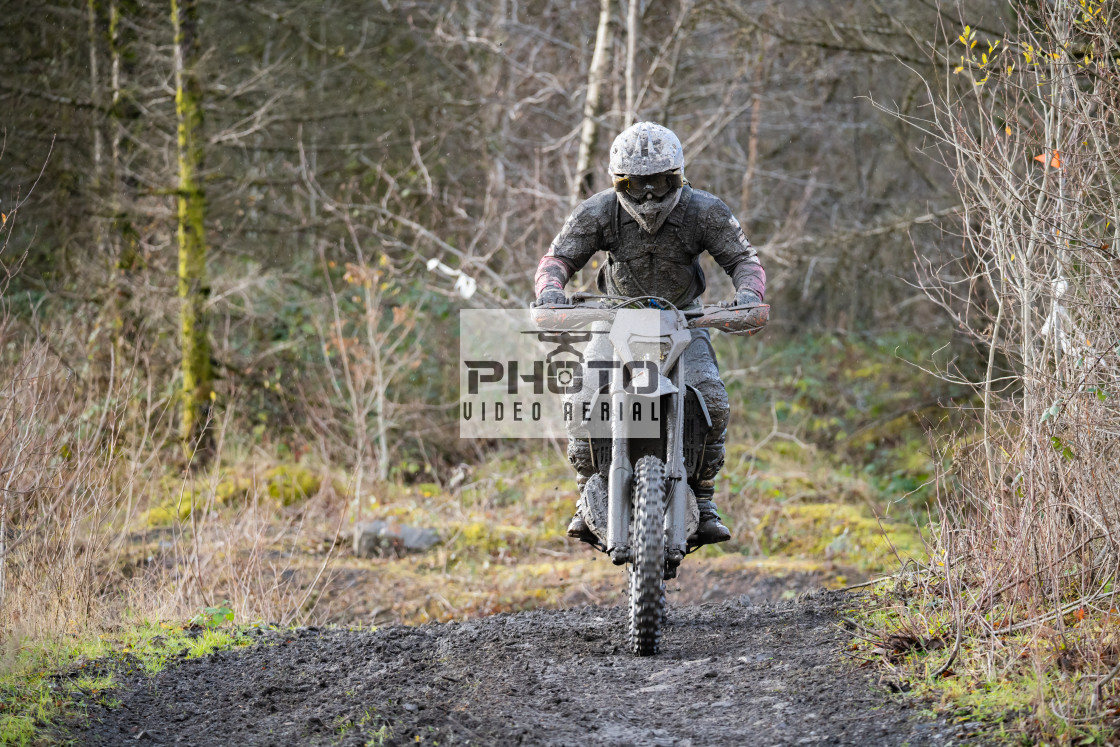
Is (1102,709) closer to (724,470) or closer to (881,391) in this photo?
(724,470)

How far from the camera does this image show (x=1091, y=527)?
4453mm

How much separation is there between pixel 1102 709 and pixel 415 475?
418 inches

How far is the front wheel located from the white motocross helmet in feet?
4.42

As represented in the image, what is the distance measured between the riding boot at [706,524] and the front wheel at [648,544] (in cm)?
61

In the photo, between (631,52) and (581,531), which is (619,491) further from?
(631,52)

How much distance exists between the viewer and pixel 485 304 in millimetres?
12984

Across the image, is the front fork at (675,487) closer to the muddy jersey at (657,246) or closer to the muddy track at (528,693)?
the muddy track at (528,693)

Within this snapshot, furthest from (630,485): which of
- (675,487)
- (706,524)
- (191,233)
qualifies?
(191,233)

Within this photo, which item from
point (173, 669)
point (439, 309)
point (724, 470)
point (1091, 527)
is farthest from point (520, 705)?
point (439, 309)

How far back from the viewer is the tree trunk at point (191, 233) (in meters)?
11.8

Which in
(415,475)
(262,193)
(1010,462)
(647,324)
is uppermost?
(262,193)

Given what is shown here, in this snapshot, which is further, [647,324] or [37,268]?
[37,268]

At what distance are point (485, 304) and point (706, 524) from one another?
7725mm

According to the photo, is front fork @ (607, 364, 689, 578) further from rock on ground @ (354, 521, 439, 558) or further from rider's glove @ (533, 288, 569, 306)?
rock on ground @ (354, 521, 439, 558)
